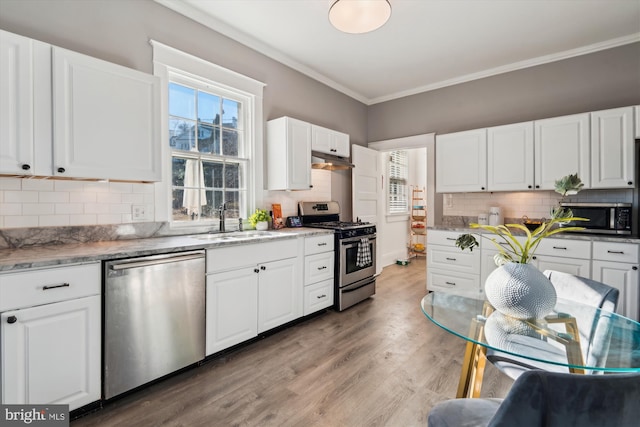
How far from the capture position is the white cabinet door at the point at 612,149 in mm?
3066

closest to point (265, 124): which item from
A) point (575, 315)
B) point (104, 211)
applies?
point (104, 211)

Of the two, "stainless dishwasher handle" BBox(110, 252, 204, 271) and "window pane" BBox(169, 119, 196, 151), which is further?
"window pane" BBox(169, 119, 196, 151)

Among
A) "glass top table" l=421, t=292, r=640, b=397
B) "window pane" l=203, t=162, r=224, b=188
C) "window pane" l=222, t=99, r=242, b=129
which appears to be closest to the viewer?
"glass top table" l=421, t=292, r=640, b=397

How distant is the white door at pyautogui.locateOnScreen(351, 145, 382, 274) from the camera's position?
4824mm

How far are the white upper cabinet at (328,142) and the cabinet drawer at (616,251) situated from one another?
2937mm

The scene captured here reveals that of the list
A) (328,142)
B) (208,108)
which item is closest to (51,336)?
(208,108)

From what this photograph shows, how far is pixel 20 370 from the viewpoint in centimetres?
155

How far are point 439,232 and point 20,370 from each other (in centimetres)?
396

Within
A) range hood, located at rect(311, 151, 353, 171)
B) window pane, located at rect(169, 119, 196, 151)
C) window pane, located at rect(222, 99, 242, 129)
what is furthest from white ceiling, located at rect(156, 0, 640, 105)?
range hood, located at rect(311, 151, 353, 171)

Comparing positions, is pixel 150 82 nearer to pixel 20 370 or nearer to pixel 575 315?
pixel 20 370

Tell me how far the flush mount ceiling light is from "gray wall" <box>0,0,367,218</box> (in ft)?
4.28

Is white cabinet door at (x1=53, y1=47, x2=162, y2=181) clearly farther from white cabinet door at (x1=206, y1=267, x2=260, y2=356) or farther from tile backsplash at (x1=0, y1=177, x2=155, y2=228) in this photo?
white cabinet door at (x1=206, y1=267, x2=260, y2=356)

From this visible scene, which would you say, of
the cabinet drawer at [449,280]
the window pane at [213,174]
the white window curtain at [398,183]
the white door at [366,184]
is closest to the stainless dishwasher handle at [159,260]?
the window pane at [213,174]

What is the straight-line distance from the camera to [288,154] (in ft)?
11.5
